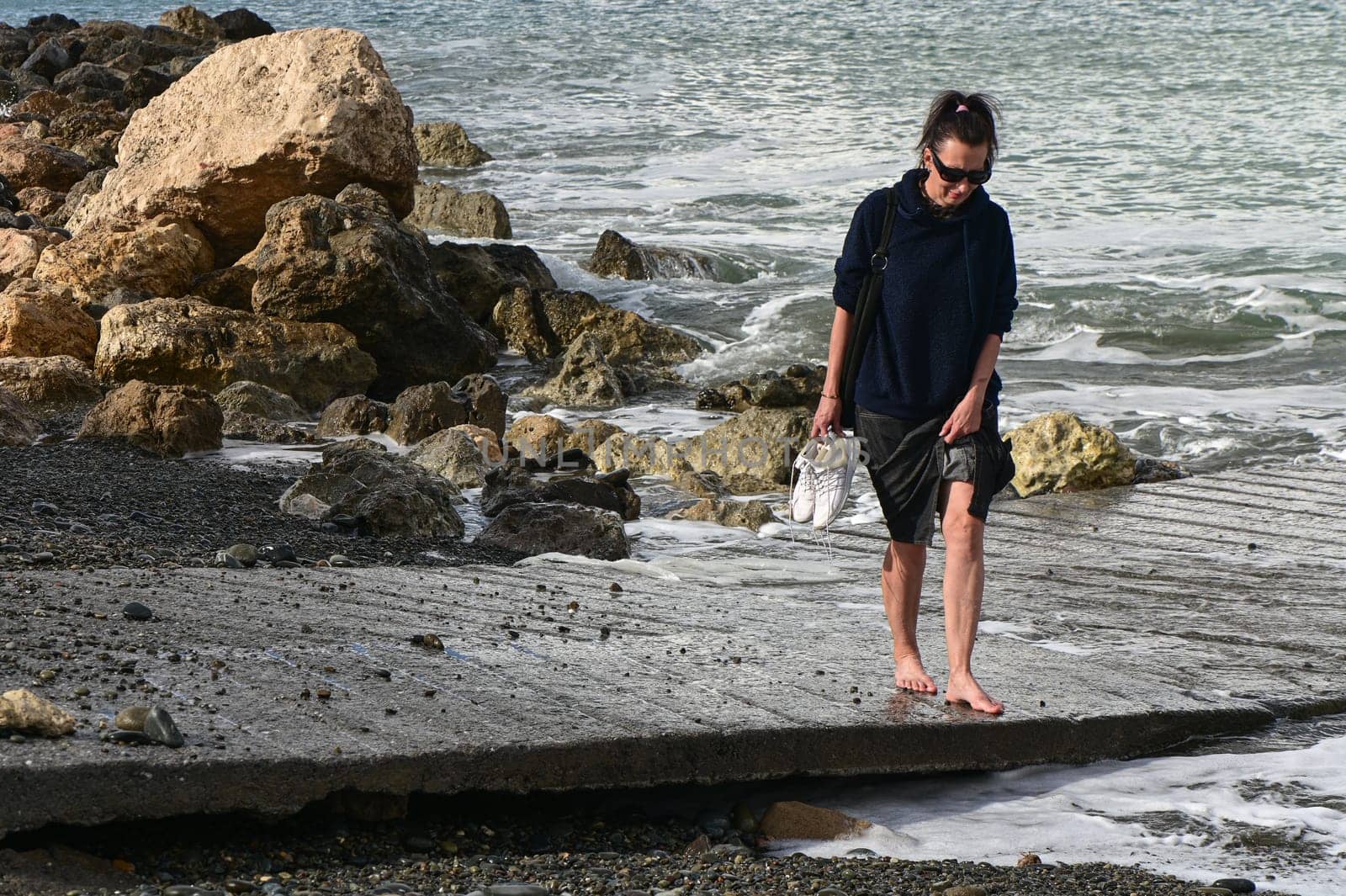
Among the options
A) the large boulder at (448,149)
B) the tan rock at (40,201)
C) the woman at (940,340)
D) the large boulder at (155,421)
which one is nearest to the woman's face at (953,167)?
the woman at (940,340)

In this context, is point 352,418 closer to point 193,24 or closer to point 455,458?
point 455,458

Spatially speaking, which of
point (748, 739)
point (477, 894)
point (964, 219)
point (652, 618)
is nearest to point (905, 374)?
point (964, 219)

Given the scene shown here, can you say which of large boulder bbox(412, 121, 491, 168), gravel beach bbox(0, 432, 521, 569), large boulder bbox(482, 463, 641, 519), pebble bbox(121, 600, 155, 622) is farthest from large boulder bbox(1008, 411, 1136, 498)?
large boulder bbox(412, 121, 491, 168)

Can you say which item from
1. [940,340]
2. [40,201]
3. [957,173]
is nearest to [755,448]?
[940,340]

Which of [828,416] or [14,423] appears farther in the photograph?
[14,423]

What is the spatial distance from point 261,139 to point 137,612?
8116 millimetres

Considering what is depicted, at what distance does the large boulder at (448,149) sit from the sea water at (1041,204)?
46 cm

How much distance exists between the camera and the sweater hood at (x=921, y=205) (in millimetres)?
3658

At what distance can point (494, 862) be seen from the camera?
3.04 m

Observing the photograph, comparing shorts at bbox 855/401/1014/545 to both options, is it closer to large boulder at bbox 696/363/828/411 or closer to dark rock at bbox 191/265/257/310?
large boulder at bbox 696/363/828/411

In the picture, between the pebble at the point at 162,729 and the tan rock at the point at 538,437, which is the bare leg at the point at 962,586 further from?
the tan rock at the point at 538,437

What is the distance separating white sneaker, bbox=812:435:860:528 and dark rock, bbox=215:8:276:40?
3002cm

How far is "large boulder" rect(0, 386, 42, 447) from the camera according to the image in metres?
7.41

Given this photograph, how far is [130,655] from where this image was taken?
3488 millimetres
